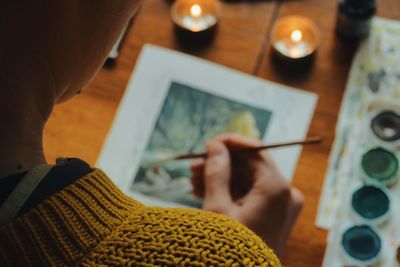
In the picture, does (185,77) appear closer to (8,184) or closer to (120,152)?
(120,152)

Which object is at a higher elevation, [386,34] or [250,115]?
[386,34]

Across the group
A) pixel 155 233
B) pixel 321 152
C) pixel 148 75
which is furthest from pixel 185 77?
pixel 155 233

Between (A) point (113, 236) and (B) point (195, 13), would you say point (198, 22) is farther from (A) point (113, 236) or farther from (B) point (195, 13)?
(A) point (113, 236)

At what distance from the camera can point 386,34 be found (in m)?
0.96

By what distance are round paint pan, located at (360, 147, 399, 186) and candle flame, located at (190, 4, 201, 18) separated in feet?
1.03

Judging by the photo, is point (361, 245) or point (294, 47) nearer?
point (361, 245)

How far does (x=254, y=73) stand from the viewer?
36.9 inches

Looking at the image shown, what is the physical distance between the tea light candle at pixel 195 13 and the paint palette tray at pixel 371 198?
0.85 ft

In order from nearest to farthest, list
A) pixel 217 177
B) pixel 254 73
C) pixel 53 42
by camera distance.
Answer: pixel 53 42 → pixel 217 177 → pixel 254 73

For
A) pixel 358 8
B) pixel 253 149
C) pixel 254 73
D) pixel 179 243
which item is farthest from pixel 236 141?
pixel 179 243

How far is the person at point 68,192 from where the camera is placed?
441mm

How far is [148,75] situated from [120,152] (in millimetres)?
122

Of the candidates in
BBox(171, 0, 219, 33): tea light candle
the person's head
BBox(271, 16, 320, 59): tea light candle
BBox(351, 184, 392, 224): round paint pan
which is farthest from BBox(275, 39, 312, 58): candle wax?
the person's head

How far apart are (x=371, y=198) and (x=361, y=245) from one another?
0.06 meters
